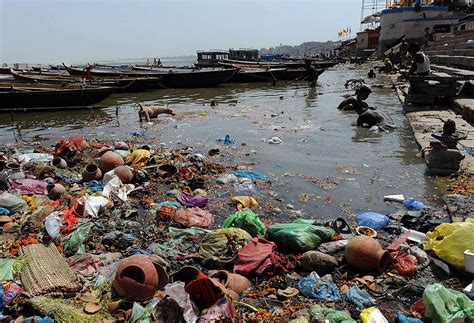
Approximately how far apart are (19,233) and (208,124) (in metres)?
8.33

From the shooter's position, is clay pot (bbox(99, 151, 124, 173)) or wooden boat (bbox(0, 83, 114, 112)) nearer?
clay pot (bbox(99, 151, 124, 173))

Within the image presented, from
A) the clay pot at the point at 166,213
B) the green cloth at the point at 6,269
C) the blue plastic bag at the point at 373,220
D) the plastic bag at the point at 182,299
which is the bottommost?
the blue plastic bag at the point at 373,220

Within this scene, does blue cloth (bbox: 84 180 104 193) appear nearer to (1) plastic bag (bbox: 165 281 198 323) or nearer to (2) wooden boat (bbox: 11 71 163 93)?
(1) plastic bag (bbox: 165 281 198 323)

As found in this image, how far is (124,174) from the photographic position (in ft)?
20.8

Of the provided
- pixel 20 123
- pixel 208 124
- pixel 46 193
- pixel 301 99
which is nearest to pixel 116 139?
pixel 208 124

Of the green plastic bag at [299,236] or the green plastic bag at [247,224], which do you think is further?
the green plastic bag at [247,224]

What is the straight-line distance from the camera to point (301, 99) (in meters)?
18.1

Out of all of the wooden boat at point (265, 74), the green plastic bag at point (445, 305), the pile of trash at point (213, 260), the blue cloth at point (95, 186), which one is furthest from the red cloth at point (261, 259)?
the wooden boat at point (265, 74)

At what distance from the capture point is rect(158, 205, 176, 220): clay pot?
16.7 feet

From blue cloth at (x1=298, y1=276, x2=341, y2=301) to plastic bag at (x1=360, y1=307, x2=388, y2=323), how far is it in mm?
316

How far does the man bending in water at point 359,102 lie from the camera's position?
12.2 metres

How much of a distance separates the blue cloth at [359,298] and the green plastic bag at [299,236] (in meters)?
0.79

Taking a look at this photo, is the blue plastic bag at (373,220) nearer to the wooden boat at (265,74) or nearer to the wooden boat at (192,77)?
the wooden boat at (192,77)

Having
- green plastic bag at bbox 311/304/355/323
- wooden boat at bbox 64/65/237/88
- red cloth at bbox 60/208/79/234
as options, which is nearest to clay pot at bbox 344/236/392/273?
green plastic bag at bbox 311/304/355/323
